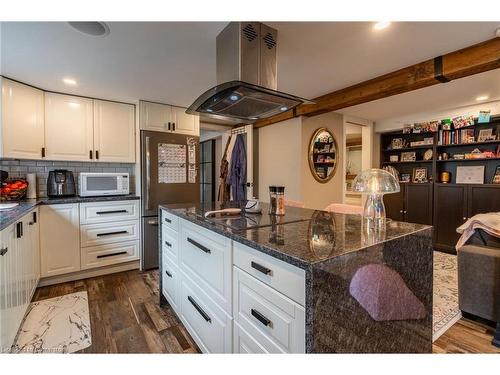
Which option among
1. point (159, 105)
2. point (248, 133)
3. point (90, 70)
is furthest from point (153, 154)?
point (248, 133)

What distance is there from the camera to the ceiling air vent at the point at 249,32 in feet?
5.24

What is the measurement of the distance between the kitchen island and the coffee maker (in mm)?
2107

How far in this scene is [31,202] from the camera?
8.36 ft

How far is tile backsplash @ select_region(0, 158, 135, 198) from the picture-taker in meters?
2.86

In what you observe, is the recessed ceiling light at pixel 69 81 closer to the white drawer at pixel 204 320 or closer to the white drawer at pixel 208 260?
the white drawer at pixel 208 260

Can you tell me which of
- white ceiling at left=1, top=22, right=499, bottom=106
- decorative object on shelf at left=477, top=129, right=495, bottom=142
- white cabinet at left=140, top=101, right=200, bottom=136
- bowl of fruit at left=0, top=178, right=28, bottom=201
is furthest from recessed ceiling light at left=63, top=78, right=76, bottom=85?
decorative object on shelf at left=477, top=129, right=495, bottom=142

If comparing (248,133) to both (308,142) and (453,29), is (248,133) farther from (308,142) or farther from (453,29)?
(453,29)

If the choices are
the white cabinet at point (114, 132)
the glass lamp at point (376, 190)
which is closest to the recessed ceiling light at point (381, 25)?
the glass lamp at point (376, 190)

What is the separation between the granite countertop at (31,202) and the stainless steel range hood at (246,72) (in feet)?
4.49

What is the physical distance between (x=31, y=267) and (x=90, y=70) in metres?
1.85

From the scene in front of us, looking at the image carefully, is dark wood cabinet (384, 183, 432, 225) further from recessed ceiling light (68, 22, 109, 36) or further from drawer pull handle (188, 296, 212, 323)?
recessed ceiling light (68, 22, 109, 36)

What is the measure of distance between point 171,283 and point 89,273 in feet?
5.08

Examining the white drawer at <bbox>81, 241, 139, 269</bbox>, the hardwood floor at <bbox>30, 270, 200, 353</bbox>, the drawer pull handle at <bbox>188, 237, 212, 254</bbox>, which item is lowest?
the hardwood floor at <bbox>30, 270, 200, 353</bbox>

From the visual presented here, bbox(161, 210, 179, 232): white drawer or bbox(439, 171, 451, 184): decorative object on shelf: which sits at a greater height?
bbox(439, 171, 451, 184): decorative object on shelf
